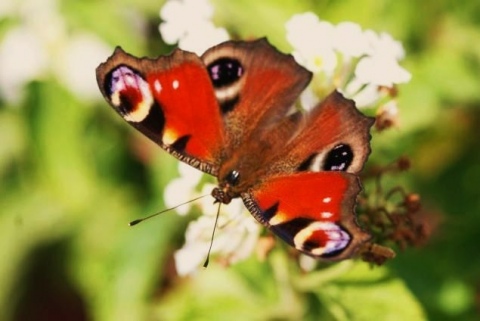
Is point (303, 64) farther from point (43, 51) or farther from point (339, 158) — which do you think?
point (43, 51)

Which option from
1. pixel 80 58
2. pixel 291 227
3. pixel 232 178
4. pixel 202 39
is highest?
pixel 80 58

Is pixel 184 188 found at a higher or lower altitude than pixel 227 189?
higher

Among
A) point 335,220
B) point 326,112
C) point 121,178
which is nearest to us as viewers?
point 335,220

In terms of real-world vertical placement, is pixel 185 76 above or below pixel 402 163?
above

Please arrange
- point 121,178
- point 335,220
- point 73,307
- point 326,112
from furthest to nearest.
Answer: point 73,307, point 121,178, point 326,112, point 335,220

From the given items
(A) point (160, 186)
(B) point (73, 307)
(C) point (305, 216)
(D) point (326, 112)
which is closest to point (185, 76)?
(D) point (326, 112)

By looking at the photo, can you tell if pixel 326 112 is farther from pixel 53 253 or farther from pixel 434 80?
pixel 53 253

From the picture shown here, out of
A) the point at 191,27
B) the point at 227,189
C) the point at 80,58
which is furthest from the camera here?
the point at 80,58

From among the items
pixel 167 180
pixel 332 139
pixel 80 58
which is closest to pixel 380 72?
Answer: pixel 332 139
